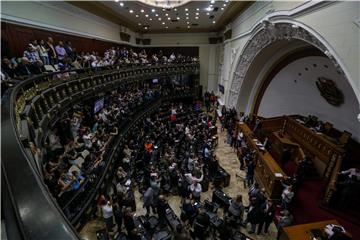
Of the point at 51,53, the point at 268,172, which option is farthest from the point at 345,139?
the point at 51,53

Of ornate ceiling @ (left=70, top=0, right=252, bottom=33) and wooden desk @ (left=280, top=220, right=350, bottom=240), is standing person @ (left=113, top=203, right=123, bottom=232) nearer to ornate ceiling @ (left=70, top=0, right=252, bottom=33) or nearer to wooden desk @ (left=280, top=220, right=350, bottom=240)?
wooden desk @ (left=280, top=220, right=350, bottom=240)

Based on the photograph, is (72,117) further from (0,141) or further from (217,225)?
(0,141)

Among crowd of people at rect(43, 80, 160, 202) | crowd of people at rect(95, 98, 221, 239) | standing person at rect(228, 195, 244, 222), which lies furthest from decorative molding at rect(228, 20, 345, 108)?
crowd of people at rect(43, 80, 160, 202)

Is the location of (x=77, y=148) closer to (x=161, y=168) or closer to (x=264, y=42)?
(x=161, y=168)

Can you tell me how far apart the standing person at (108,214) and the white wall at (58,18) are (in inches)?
300

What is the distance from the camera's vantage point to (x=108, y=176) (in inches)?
328

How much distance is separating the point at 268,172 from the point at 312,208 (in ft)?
5.79

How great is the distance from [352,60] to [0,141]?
677cm

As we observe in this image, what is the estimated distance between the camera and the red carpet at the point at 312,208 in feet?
21.6

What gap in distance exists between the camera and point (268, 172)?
332 inches

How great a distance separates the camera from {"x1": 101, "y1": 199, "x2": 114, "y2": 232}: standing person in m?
6.31

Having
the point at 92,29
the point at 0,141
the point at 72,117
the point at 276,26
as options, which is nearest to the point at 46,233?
the point at 0,141

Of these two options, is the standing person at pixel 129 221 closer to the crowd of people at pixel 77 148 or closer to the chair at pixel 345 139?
the crowd of people at pixel 77 148

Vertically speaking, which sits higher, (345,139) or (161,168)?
(345,139)
